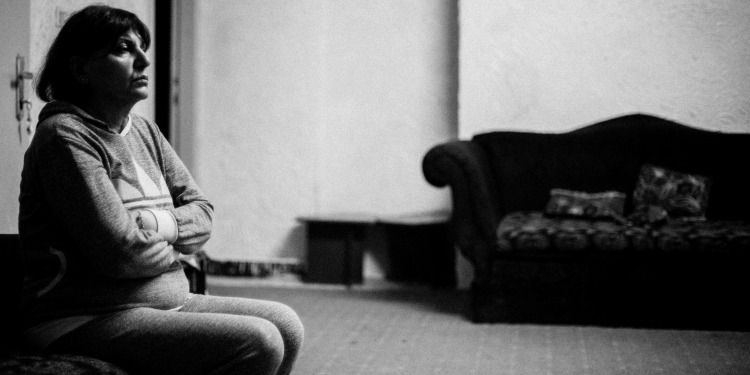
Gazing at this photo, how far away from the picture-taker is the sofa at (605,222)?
12.8 ft

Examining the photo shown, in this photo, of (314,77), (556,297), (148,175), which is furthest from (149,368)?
(314,77)

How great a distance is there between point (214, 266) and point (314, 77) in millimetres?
1308

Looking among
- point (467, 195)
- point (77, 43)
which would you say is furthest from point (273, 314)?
point (467, 195)

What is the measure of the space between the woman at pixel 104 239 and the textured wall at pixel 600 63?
3422 mm

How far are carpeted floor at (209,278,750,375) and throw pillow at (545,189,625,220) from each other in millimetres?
647

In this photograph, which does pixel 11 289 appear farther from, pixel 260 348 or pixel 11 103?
pixel 11 103

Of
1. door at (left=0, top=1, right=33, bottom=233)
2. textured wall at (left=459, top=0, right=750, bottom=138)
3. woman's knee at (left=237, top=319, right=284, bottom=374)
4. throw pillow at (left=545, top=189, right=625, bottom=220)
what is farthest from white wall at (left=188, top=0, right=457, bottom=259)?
woman's knee at (left=237, top=319, right=284, bottom=374)

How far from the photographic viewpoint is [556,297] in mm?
4008

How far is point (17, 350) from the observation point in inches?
65.1

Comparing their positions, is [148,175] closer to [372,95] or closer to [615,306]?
[615,306]

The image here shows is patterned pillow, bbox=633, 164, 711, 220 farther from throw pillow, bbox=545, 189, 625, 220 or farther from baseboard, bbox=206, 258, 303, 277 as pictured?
baseboard, bbox=206, 258, 303, 277

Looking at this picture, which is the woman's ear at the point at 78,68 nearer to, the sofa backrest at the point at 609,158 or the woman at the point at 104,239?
the woman at the point at 104,239

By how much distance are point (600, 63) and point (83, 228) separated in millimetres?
3889

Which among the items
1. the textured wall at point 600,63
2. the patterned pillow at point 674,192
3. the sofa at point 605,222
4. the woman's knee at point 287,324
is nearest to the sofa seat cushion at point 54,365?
the woman's knee at point 287,324
